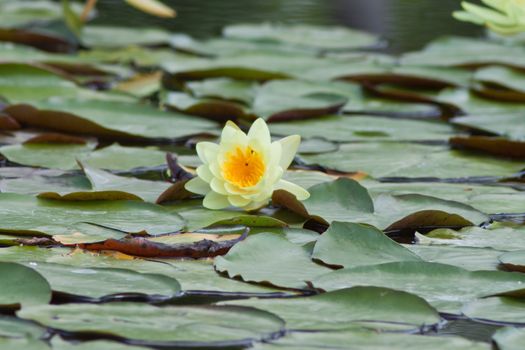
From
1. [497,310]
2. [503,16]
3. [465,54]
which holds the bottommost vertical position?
[497,310]

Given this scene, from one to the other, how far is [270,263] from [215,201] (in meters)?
0.26

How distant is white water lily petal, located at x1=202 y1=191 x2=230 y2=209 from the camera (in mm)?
1597

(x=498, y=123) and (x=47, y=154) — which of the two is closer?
(x=47, y=154)

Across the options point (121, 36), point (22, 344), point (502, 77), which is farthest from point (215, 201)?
point (121, 36)

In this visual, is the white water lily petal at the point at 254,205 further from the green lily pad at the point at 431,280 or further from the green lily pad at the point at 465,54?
the green lily pad at the point at 465,54

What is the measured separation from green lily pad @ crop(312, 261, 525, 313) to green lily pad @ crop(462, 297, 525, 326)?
15 millimetres

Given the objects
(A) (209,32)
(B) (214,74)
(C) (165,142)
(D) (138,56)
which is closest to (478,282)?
(C) (165,142)

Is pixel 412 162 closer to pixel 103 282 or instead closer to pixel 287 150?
pixel 287 150

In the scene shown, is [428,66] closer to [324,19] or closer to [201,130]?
[201,130]

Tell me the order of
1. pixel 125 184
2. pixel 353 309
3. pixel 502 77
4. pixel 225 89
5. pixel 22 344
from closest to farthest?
pixel 22 344
pixel 353 309
pixel 125 184
pixel 225 89
pixel 502 77

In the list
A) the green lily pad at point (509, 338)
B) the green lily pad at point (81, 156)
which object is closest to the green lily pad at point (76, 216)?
the green lily pad at point (81, 156)

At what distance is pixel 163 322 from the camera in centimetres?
113

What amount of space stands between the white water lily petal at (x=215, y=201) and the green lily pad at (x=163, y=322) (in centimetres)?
42

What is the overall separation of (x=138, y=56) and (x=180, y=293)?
2.04m
